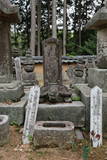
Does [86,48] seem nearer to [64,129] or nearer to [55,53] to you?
[55,53]

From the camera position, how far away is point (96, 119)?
128 inches

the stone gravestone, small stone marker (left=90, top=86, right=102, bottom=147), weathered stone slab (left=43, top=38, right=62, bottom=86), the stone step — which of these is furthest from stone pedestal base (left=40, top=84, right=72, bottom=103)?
small stone marker (left=90, top=86, right=102, bottom=147)

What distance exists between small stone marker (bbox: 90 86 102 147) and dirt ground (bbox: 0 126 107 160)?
5.4 inches

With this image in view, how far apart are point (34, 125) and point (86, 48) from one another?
15.1m

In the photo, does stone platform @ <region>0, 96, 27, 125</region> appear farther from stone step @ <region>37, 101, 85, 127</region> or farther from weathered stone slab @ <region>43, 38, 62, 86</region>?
weathered stone slab @ <region>43, 38, 62, 86</region>

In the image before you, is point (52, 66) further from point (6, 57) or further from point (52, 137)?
point (52, 137)

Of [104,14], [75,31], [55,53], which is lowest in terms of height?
[55,53]

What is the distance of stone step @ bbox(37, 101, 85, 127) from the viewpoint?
3809 millimetres

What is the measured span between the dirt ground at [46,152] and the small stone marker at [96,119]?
0.14 metres

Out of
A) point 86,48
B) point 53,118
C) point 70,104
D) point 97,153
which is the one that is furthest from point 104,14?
point 86,48

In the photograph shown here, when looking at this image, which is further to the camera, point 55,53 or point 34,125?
point 55,53

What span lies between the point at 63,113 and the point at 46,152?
105 cm

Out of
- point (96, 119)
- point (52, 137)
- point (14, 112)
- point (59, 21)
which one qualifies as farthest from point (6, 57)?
point (59, 21)

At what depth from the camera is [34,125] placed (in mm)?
3242
